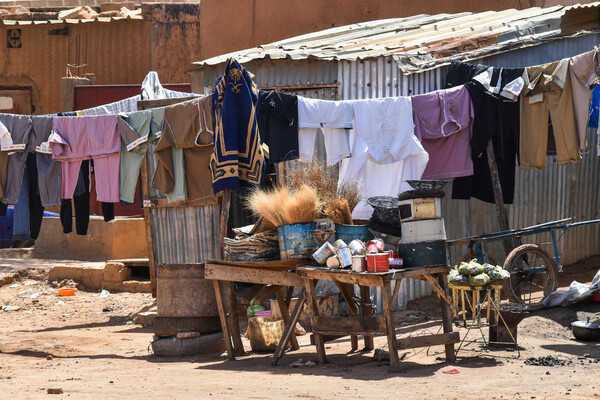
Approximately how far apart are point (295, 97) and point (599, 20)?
4.54 m

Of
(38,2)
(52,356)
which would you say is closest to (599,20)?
(52,356)

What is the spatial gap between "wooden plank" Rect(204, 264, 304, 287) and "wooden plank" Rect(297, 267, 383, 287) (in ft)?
0.88

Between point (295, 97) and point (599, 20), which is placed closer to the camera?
point (295, 97)

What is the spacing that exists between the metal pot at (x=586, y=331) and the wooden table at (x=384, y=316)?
1.61 metres

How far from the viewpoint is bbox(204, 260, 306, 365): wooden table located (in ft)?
26.7

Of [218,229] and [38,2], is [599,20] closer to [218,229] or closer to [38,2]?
[218,229]

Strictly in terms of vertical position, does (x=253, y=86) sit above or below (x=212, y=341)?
above

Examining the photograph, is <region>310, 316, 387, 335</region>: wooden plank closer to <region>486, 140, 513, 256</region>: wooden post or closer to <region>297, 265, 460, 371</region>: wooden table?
<region>297, 265, 460, 371</region>: wooden table

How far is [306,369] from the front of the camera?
25.2ft

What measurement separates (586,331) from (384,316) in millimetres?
2300

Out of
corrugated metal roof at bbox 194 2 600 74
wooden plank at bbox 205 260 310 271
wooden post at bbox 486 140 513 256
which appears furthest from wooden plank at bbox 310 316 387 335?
corrugated metal roof at bbox 194 2 600 74

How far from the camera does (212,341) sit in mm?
9055

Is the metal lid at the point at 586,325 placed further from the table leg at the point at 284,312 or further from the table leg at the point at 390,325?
the table leg at the point at 284,312

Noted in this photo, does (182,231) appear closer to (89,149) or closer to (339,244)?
(89,149)
